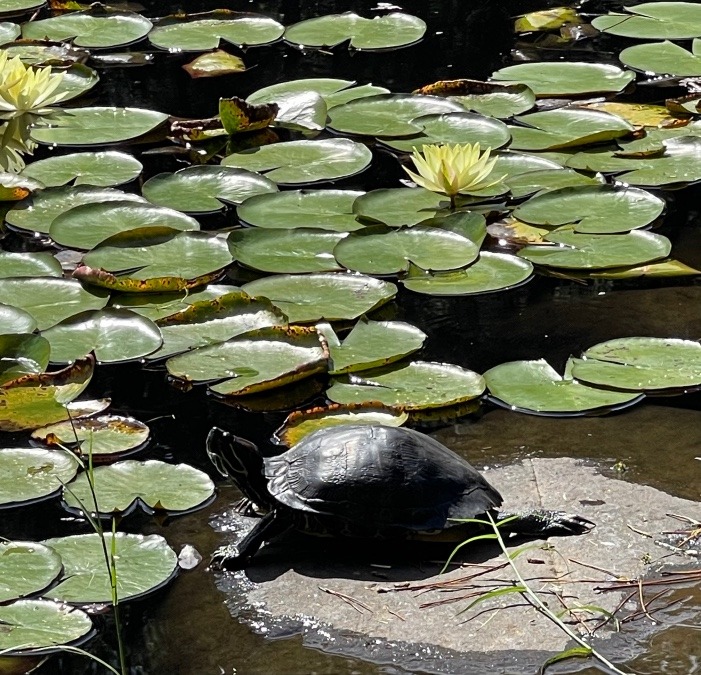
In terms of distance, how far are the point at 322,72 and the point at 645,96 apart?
172 cm

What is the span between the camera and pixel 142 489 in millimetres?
3166

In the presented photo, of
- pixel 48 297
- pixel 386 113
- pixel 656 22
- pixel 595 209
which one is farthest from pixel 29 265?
pixel 656 22

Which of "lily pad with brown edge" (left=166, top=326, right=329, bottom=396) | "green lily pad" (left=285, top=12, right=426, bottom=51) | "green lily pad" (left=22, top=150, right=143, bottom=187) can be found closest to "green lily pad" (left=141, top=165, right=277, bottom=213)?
"green lily pad" (left=22, top=150, right=143, bottom=187)

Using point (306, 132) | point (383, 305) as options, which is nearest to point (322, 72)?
point (306, 132)

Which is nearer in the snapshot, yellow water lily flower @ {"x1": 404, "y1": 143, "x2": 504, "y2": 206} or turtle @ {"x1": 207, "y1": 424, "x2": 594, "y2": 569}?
turtle @ {"x1": 207, "y1": 424, "x2": 594, "y2": 569}

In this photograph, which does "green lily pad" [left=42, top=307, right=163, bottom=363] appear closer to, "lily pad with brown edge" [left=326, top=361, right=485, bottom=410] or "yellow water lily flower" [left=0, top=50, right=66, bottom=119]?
"lily pad with brown edge" [left=326, top=361, right=485, bottom=410]

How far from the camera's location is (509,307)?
4.15 meters

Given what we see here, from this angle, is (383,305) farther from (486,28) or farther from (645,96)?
(486,28)

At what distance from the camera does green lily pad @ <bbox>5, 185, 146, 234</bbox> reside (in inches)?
182

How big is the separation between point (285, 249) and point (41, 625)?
80.5 inches

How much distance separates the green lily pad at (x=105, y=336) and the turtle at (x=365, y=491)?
3.07 ft

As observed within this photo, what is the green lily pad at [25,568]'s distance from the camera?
9.05 ft

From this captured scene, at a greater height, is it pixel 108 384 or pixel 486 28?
pixel 486 28

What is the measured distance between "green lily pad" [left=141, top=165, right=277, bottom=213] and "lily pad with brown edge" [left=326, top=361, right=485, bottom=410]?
137cm
